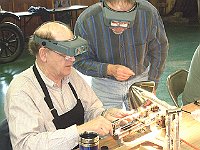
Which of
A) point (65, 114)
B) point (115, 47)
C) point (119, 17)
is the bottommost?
point (65, 114)

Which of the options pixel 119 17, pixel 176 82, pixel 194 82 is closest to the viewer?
pixel 119 17

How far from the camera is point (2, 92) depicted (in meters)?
5.67

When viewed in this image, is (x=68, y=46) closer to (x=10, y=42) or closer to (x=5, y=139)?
(x=5, y=139)

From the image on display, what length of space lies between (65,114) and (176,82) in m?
1.32

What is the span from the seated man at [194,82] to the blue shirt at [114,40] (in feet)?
1.17

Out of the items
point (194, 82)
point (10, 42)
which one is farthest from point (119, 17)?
point (10, 42)

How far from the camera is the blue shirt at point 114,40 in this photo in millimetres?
2863

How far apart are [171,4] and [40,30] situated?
11.4m

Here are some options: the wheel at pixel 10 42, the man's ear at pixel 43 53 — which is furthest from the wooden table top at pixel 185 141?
the wheel at pixel 10 42

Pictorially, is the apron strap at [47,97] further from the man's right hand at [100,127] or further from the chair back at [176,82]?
the chair back at [176,82]

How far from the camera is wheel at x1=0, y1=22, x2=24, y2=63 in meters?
7.29

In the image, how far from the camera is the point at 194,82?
3025mm

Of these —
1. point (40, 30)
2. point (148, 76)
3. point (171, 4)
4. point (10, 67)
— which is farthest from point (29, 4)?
point (40, 30)

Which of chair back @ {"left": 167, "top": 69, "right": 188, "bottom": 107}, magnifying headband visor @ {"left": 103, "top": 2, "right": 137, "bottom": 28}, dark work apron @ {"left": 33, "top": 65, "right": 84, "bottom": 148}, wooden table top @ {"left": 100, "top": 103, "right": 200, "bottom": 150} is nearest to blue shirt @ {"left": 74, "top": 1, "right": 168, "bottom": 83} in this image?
chair back @ {"left": 167, "top": 69, "right": 188, "bottom": 107}
